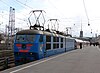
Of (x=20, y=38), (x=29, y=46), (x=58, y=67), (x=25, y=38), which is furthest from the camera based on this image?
(x=20, y=38)

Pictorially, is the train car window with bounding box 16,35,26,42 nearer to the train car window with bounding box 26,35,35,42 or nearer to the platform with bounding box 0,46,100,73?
the train car window with bounding box 26,35,35,42

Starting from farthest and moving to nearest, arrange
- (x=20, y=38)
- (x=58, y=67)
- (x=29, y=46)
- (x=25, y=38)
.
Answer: (x=20, y=38), (x=25, y=38), (x=29, y=46), (x=58, y=67)

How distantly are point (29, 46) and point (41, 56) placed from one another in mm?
1862

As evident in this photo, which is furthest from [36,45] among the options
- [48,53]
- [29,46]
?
[48,53]

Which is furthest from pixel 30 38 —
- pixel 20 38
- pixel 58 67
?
pixel 58 67

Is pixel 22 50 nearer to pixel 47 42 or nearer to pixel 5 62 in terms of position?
pixel 5 62

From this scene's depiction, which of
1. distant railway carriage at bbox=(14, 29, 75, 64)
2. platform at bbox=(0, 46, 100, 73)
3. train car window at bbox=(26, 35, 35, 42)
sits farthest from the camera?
train car window at bbox=(26, 35, 35, 42)

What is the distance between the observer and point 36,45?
23281mm

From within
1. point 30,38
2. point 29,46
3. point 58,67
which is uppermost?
point 30,38

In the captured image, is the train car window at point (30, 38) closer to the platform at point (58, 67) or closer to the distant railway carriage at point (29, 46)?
the distant railway carriage at point (29, 46)

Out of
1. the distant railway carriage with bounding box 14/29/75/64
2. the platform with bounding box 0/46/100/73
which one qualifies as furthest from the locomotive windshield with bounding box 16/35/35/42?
the platform with bounding box 0/46/100/73

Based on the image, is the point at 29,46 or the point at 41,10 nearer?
the point at 29,46

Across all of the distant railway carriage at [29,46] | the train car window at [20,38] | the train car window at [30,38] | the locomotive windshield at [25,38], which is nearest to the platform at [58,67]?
the distant railway carriage at [29,46]

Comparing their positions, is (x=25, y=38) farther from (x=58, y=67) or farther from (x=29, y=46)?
(x=58, y=67)
